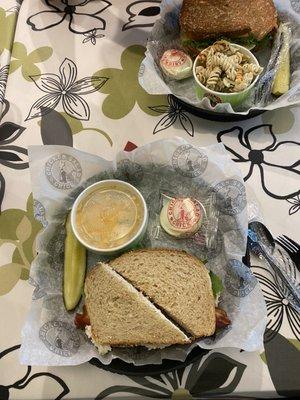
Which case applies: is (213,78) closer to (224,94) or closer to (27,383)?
(224,94)

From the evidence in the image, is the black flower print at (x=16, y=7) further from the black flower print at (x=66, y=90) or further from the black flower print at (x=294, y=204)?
the black flower print at (x=294, y=204)

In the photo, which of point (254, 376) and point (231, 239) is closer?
point (254, 376)

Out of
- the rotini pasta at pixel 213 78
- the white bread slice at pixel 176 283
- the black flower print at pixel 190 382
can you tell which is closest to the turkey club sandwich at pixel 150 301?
the white bread slice at pixel 176 283

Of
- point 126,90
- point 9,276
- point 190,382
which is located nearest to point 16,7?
point 126,90

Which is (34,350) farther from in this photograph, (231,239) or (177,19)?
(177,19)

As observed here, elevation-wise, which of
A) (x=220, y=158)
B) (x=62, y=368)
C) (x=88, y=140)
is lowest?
(x=62, y=368)

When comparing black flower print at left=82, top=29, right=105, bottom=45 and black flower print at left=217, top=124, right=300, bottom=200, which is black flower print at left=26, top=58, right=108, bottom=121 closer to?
black flower print at left=82, top=29, right=105, bottom=45

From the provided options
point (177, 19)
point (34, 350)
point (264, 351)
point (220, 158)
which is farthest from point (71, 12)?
point (264, 351)

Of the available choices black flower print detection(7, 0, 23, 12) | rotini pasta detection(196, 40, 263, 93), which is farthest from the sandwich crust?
black flower print detection(7, 0, 23, 12)
